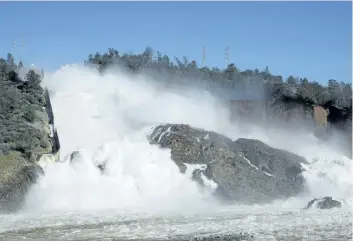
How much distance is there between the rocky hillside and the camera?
35375mm

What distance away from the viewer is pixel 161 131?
44.3 m

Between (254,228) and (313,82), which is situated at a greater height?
(313,82)

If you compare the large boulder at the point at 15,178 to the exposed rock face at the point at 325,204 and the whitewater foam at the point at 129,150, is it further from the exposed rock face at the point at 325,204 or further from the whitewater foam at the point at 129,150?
the exposed rock face at the point at 325,204

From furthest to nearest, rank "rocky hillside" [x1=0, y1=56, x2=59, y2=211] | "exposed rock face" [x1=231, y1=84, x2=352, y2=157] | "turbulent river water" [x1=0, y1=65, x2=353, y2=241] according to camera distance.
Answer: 1. "exposed rock face" [x1=231, y1=84, x2=352, y2=157]
2. "rocky hillside" [x1=0, y1=56, x2=59, y2=211]
3. "turbulent river water" [x1=0, y1=65, x2=353, y2=241]

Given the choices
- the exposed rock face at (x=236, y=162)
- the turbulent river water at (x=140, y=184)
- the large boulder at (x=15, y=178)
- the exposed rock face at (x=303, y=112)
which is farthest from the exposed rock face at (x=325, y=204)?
the exposed rock face at (x=303, y=112)

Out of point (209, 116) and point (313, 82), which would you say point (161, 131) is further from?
point (313, 82)

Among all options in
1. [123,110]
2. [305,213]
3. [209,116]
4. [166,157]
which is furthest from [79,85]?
[305,213]

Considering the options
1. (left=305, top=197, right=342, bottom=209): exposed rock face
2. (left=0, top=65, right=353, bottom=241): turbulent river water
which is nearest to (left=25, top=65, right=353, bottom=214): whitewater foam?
(left=0, top=65, right=353, bottom=241): turbulent river water

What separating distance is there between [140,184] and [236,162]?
7.16m

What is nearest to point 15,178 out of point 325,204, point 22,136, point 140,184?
point 22,136

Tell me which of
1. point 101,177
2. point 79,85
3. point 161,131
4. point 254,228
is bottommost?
point 254,228

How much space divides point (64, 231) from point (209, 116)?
112ft

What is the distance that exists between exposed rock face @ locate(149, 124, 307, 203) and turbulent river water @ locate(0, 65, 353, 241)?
1.02m

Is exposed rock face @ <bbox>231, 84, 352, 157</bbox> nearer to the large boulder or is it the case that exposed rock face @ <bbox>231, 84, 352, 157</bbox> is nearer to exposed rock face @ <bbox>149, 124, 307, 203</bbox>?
exposed rock face @ <bbox>149, 124, 307, 203</bbox>
